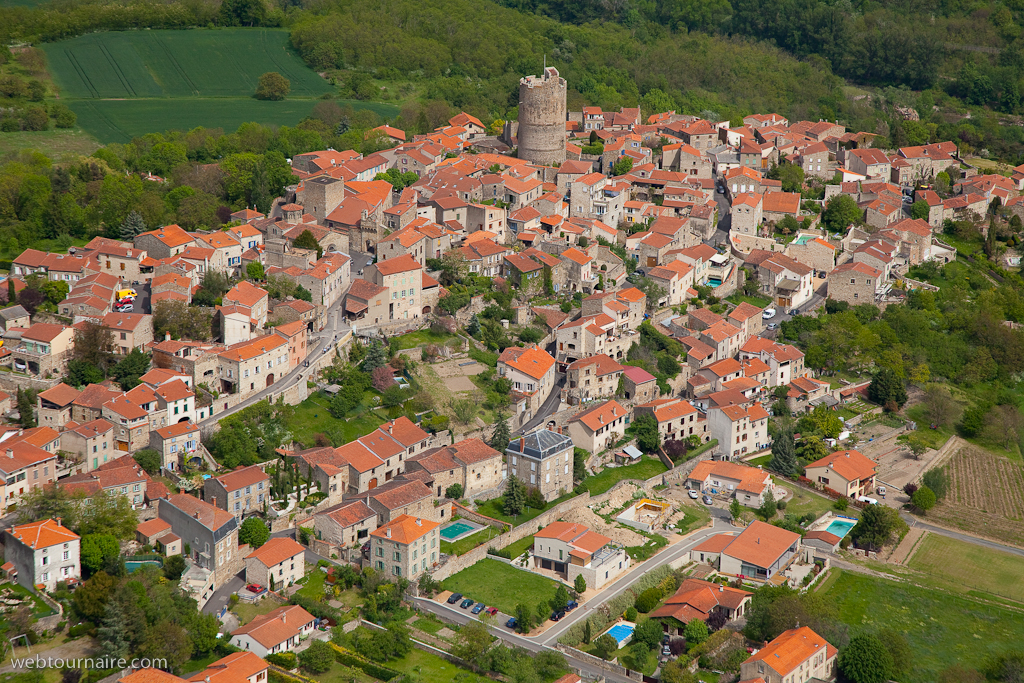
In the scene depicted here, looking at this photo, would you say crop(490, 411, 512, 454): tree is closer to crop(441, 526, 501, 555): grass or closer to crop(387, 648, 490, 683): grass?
→ crop(441, 526, 501, 555): grass

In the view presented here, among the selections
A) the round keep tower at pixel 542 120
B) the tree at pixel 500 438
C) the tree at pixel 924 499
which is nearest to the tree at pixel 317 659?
the tree at pixel 500 438

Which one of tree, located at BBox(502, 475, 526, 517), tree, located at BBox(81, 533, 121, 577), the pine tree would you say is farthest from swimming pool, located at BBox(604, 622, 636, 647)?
the pine tree

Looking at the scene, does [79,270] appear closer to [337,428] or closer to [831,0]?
[337,428]

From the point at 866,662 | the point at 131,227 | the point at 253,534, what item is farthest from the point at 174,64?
the point at 866,662

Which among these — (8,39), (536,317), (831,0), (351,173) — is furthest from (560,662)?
(831,0)

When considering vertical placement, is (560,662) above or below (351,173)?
below
